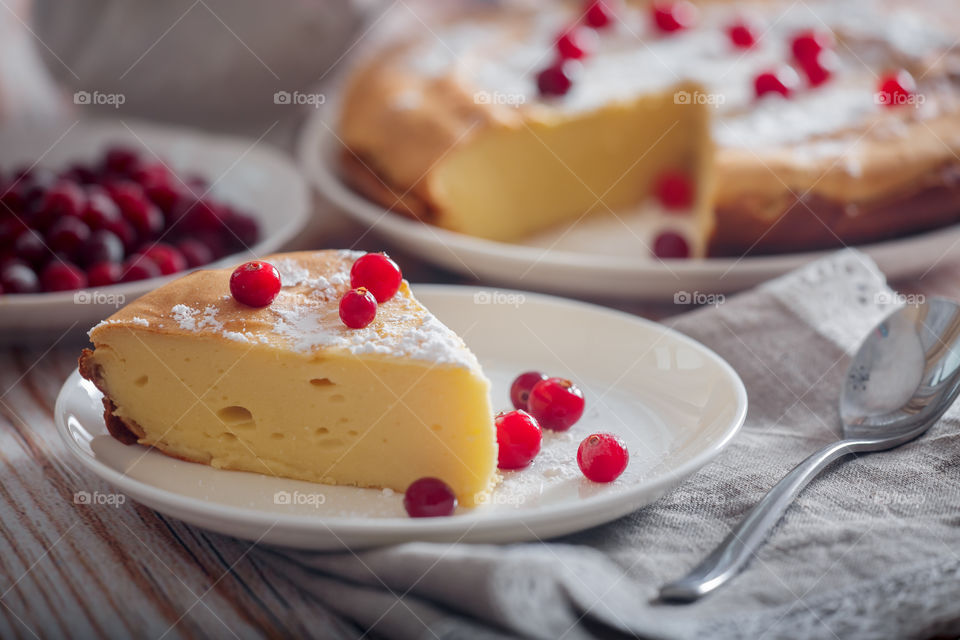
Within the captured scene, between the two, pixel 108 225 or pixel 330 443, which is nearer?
pixel 330 443

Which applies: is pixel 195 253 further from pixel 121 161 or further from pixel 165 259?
pixel 121 161

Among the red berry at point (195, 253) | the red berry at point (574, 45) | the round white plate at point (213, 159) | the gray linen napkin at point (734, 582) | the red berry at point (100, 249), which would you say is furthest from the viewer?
the red berry at point (574, 45)

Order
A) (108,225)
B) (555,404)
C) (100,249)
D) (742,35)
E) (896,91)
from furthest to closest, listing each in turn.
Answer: (742,35)
(896,91)
(108,225)
(100,249)
(555,404)

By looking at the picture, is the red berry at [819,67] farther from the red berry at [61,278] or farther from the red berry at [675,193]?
the red berry at [61,278]

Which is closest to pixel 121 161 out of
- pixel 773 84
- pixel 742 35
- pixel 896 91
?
pixel 773 84

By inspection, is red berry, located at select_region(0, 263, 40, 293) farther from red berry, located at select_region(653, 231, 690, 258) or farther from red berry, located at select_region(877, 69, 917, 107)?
red berry, located at select_region(877, 69, 917, 107)

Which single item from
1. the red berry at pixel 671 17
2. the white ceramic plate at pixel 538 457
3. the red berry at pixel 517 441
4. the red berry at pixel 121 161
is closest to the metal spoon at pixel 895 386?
the white ceramic plate at pixel 538 457

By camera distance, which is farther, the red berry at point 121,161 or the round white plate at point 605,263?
the red berry at point 121,161
